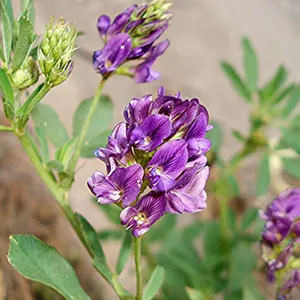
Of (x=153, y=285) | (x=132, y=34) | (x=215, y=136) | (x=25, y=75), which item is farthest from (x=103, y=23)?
(x=215, y=136)

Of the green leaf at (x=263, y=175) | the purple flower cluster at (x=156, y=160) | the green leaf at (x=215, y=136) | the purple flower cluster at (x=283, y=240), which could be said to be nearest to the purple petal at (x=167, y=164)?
the purple flower cluster at (x=156, y=160)

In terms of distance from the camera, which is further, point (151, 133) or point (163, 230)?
point (163, 230)

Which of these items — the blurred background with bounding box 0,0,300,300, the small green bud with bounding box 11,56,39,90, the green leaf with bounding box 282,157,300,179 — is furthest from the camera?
the blurred background with bounding box 0,0,300,300

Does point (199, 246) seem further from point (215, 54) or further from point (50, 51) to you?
point (50, 51)

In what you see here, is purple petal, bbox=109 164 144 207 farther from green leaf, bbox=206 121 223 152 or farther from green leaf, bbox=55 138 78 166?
green leaf, bbox=206 121 223 152

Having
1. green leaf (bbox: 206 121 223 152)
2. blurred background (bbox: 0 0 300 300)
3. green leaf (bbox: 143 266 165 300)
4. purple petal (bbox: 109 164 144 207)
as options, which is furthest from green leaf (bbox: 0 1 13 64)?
blurred background (bbox: 0 0 300 300)

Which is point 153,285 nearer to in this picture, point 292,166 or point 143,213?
point 143,213
